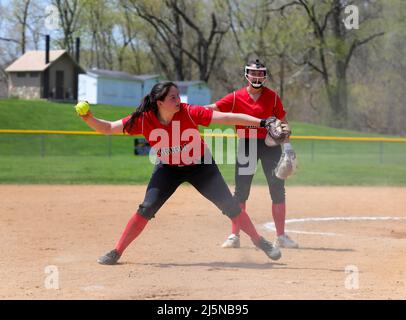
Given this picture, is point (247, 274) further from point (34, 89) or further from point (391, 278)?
point (34, 89)

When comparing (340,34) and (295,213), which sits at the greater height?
(340,34)

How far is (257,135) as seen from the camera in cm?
748

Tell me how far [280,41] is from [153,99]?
40.3m

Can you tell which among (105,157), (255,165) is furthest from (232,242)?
(105,157)

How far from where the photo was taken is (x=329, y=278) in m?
5.78

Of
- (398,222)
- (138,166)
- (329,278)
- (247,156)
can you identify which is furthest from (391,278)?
(138,166)

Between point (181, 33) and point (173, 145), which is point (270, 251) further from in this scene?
point (181, 33)

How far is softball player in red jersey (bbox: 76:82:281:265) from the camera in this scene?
20.1 feet

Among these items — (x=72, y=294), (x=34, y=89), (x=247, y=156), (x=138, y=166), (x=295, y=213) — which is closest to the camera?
(x=72, y=294)

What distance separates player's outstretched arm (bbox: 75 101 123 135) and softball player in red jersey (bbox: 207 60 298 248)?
136cm

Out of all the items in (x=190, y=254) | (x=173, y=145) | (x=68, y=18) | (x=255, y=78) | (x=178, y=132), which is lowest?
(x=190, y=254)

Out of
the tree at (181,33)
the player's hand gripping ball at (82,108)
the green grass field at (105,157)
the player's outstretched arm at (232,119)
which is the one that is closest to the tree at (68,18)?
the tree at (181,33)

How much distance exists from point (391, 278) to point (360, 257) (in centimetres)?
117

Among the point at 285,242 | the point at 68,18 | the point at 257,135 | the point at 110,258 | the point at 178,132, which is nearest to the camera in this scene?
the point at 178,132
